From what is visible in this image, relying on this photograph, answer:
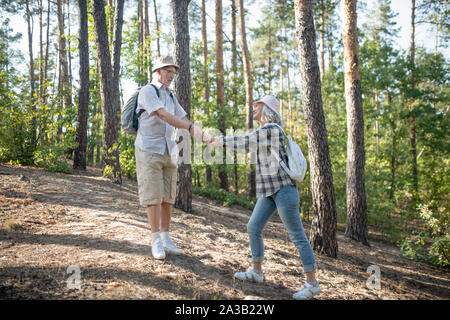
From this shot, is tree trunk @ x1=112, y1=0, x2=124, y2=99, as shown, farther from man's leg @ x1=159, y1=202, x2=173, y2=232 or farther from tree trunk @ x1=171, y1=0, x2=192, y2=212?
man's leg @ x1=159, y1=202, x2=173, y2=232

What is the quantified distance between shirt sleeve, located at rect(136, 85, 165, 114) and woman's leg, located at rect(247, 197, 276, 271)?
155cm

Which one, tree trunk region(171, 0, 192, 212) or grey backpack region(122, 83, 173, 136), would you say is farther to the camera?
tree trunk region(171, 0, 192, 212)

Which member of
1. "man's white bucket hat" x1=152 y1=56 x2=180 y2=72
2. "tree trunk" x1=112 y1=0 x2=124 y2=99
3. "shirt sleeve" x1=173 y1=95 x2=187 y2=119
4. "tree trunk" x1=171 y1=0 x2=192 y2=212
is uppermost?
"tree trunk" x1=112 y1=0 x2=124 y2=99

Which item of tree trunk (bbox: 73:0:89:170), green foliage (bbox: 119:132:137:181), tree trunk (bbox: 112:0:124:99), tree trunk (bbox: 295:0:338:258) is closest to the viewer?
tree trunk (bbox: 295:0:338:258)

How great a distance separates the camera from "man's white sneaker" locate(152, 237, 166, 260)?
3.46 m

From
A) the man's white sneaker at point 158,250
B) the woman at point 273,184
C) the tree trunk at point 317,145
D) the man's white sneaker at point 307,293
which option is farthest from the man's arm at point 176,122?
the tree trunk at point 317,145

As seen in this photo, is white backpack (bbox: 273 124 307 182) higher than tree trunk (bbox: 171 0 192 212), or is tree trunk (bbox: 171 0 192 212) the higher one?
tree trunk (bbox: 171 0 192 212)

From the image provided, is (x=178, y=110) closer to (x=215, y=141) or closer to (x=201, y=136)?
(x=201, y=136)

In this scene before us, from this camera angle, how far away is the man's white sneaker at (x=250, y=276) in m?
3.51

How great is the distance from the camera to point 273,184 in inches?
125

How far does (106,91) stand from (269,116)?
6.60 metres

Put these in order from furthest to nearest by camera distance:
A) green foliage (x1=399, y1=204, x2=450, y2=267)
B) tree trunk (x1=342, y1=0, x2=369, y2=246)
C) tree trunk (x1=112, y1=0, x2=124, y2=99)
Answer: tree trunk (x1=112, y1=0, x2=124, y2=99)
tree trunk (x1=342, y1=0, x2=369, y2=246)
green foliage (x1=399, y1=204, x2=450, y2=267)

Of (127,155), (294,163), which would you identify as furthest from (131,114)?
(127,155)

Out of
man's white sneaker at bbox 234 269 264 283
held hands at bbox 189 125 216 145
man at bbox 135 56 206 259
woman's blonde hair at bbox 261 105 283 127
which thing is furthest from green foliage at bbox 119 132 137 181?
woman's blonde hair at bbox 261 105 283 127
